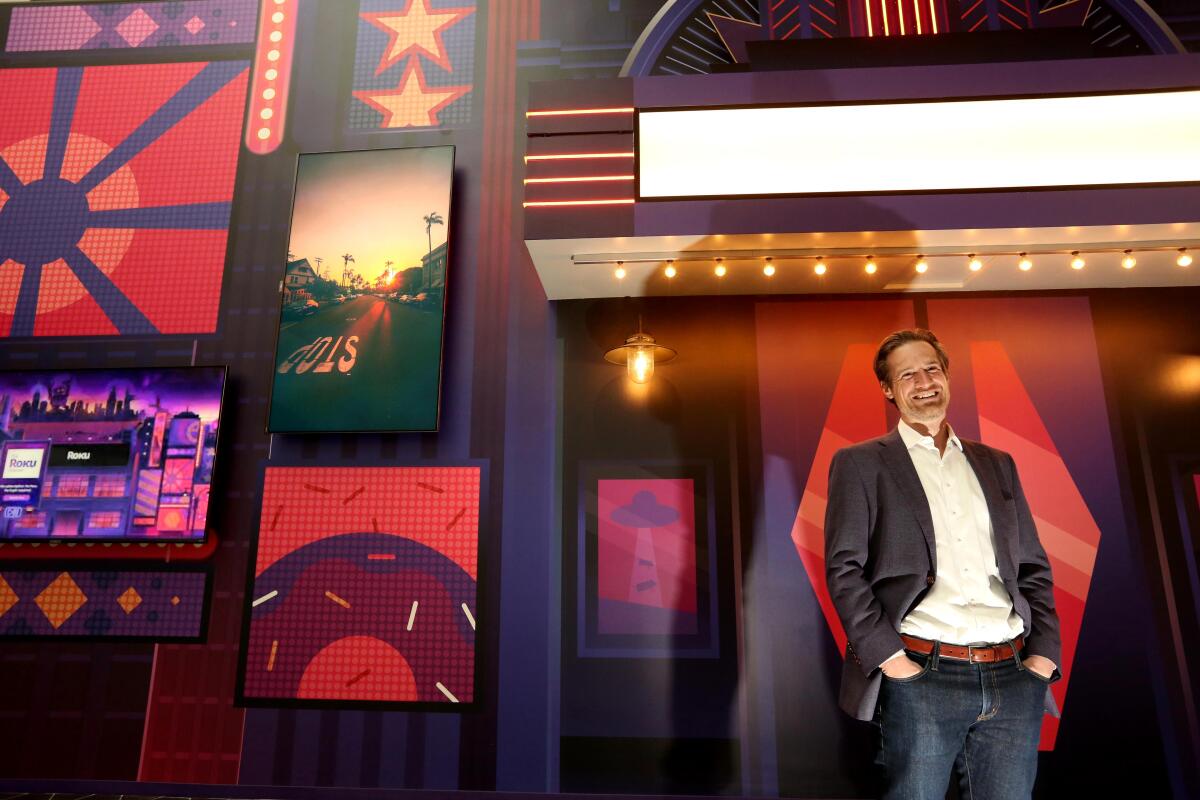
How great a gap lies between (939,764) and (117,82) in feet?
16.3

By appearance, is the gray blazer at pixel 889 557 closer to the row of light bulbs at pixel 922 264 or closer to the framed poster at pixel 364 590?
the row of light bulbs at pixel 922 264

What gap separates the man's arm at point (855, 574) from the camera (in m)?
1.84

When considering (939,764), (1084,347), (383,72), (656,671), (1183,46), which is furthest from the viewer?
(383,72)

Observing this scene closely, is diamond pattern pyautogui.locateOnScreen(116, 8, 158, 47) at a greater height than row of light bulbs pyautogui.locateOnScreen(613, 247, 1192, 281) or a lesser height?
greater

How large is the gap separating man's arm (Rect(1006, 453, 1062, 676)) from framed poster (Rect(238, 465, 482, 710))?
214 centimetres

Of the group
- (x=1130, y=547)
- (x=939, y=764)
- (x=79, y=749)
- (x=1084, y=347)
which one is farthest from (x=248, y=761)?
(x=1084, y=347)

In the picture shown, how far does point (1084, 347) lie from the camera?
315cm

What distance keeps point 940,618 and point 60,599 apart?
12.4 ft

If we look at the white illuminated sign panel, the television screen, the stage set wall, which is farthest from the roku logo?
the white illuminated sign panel

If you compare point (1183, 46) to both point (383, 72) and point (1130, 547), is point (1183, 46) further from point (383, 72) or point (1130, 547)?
point (383, 72)

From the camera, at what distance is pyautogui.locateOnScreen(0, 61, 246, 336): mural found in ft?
11.4

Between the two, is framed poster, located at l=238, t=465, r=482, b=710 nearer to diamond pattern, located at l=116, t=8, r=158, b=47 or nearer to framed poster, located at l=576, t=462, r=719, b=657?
framed poster, located at l=576, t=462, r=719, b=657

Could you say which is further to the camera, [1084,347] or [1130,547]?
[1084,347]

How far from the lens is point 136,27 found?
382cm
